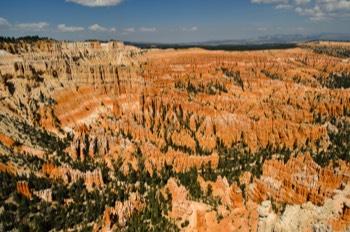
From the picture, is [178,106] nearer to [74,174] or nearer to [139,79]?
[139,79]

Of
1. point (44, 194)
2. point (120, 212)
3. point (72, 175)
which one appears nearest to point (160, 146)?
point (72, 175)

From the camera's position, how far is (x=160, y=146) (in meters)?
58.8

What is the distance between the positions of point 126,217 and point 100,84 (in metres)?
43.0

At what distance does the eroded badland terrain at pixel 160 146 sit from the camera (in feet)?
117

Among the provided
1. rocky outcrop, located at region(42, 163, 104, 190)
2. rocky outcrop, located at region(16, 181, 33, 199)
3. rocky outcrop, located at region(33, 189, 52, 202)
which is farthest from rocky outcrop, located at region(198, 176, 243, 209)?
rocky outcrop, located at region(16, 181, 33, 199)

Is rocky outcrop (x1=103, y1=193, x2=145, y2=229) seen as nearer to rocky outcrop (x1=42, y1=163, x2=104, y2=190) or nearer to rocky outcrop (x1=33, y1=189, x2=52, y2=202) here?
rocky outcrop (x1=42, y1=163, x2=104, y2=190)

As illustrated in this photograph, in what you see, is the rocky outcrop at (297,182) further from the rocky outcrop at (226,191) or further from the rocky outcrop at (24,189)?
the rocky outcrop at (24,189)

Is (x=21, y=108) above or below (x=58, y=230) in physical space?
above

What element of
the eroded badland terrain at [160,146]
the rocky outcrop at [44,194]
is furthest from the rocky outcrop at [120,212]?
the rocky outcrop at [44,194]

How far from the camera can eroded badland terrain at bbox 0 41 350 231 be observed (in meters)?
35.8

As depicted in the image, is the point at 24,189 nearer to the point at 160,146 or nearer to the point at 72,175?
the point at 72,175

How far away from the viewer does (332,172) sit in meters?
36.7

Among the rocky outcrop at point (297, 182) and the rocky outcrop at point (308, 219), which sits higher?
the rocky outcrop at point (308, 219)

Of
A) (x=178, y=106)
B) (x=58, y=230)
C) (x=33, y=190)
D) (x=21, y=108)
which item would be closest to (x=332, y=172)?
(x=58, y=230)
